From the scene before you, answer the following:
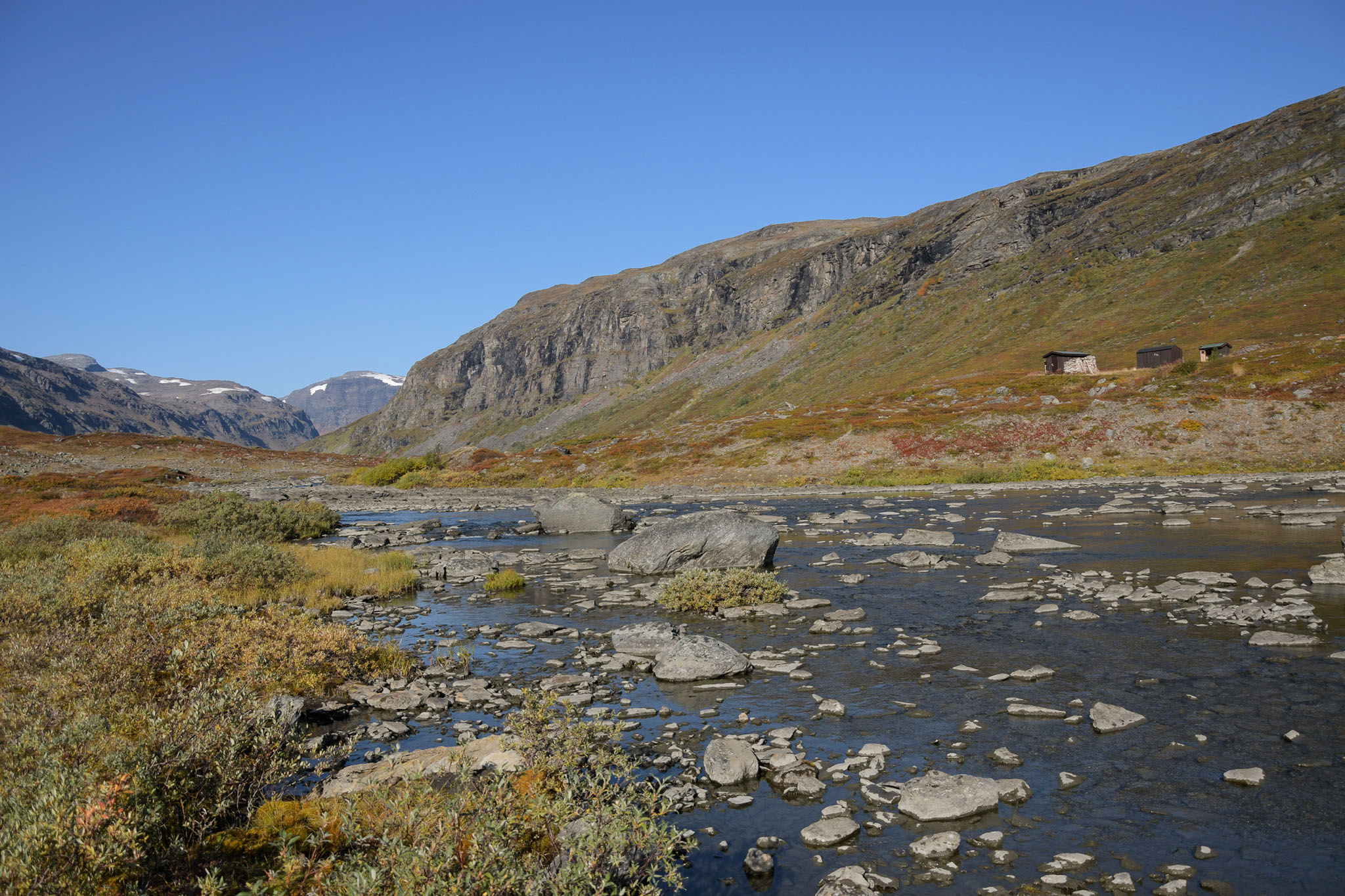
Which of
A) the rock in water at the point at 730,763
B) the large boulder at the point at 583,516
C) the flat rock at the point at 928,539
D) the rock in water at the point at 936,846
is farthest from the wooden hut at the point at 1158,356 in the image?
the rock in water at the point at 936,846

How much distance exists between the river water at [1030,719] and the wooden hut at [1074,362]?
73435 mm

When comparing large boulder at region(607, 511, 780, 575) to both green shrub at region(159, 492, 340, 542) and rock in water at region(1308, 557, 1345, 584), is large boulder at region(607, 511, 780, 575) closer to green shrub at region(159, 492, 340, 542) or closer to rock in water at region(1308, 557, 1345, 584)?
rock in water at region(1308, 557, 1345, 584)

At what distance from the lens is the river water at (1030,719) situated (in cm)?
728

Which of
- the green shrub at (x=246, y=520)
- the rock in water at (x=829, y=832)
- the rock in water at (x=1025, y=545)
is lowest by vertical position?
the rock in water at (x=1025, y=545)

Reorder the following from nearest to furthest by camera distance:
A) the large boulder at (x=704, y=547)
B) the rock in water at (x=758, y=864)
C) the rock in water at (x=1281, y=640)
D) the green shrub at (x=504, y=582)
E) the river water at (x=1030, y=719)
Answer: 1. the rock in water at (x=758, y=864)
2. the river water at (x=1030, y=719)
3. the rock in water at (x=1281, y=640)
4. the green shrub at (x=504, y=582)
5. the large boulder at (x=704, y=547)

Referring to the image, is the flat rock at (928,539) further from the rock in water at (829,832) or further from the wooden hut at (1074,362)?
the wooden hut at (1074,362)

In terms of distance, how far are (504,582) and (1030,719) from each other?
54.0ft

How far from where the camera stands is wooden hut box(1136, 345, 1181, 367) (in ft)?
265

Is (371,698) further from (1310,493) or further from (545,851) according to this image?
(1310,493)

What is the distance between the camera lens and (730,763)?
920 cm

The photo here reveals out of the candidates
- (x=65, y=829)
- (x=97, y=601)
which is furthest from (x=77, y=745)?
(x=97, y=601)

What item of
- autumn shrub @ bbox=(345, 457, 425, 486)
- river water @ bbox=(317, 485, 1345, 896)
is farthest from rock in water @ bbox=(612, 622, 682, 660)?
autumn shrub @ bbox=(345, 457, 425, 486)

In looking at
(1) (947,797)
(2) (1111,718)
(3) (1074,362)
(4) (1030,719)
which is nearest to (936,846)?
(1) (947,797)

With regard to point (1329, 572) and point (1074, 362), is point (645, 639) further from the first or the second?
point (1074, 362)
